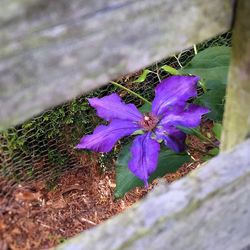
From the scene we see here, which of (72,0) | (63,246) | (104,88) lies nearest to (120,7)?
(72,0)

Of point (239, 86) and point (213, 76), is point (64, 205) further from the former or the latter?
point (239, 86)

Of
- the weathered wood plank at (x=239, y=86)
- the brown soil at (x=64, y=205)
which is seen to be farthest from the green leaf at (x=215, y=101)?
the brown soil at (x=64, y=205)

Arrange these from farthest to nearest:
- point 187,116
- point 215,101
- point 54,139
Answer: point 54,139, point 215,101, point 187,116

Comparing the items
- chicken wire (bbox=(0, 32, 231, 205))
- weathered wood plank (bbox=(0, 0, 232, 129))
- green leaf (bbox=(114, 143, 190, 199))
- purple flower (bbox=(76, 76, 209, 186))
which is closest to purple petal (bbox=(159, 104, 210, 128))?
purple flower (bbox=(76, 76, 209, 186))

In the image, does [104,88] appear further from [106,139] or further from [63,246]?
[63,246]

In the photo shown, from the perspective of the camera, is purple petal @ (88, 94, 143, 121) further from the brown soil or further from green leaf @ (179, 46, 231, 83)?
the brown soil

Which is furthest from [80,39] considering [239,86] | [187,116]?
[187,116]
